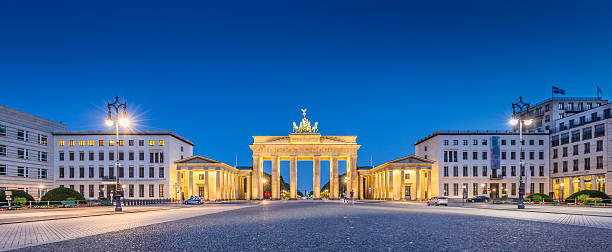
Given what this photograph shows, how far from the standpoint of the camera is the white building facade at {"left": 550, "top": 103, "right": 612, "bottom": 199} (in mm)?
72125

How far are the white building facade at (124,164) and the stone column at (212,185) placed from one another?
9.06 m

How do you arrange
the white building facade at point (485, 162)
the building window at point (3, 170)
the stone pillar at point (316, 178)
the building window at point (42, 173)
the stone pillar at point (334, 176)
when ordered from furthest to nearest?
the stone pillar at point (334, 176), the stone pillar at point (316, 178), the white building facade at point (485, 162), the building window at point (42, 173), the building window at point (3, 170)

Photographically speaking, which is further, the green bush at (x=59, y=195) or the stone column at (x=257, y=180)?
the stone column at (x=257, y=180)

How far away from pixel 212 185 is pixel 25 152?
37.7 m

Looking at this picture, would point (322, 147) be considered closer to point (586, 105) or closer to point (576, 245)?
point (586, 105)

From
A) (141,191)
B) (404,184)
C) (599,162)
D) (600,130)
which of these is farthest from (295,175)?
(600,130)

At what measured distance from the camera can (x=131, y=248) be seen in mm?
11414

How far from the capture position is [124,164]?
85.6 m

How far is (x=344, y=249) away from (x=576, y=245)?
6442 millimetres

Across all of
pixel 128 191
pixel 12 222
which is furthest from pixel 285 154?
pixel 12 222

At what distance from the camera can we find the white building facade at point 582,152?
237ft

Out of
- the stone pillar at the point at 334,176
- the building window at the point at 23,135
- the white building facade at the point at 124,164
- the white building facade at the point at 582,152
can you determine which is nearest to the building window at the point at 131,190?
the white building facade at the point at 124,164

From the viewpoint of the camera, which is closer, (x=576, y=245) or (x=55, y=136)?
(x=576, y=245)

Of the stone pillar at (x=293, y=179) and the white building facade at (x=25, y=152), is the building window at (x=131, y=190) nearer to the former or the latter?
the white building facade at (x=25, y=152)
